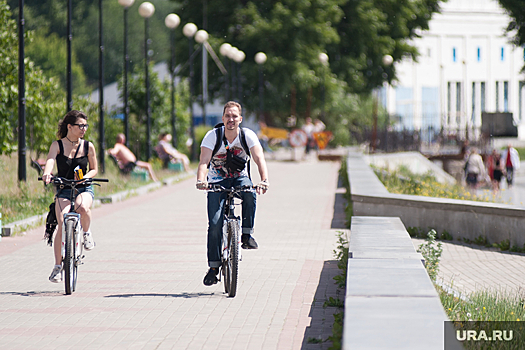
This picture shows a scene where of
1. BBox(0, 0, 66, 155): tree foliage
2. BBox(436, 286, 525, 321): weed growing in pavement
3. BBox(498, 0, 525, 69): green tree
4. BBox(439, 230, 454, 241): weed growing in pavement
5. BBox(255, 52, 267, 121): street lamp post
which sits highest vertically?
BBox(498, 0, 525, 69): green tree

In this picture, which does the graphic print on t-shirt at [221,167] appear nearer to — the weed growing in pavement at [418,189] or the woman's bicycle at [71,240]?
the woman's bicycle at [71,240]

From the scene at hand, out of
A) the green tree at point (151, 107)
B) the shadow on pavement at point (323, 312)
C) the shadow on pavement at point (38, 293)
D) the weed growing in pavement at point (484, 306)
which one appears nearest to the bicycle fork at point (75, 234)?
the shadow on pavement at point (38, 293)

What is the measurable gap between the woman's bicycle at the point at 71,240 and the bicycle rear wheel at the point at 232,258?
1.20 metres

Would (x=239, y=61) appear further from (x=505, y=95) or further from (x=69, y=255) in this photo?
(x=505, y=95)

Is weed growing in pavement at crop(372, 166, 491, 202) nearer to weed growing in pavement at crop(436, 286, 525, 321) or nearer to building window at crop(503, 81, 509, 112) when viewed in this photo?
weed growing in pavement at crop(436, 286, 525, 321)

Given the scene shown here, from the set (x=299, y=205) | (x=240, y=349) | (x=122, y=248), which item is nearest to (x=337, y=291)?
(x=240, y=349)

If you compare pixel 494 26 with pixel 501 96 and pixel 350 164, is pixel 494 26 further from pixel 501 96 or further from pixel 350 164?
pixel 350 164

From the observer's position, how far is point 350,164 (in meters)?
21.3

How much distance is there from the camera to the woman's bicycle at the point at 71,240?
23.5ft

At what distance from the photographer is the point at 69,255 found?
7156mm

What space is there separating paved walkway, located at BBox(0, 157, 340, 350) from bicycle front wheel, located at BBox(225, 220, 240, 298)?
0.14 m

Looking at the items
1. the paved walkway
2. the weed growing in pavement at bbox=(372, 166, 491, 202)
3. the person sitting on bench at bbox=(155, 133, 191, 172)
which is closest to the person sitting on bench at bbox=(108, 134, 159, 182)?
the person sitting on bench at bbox=(155, 133, 191, 172)

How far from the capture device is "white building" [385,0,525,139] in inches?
3194

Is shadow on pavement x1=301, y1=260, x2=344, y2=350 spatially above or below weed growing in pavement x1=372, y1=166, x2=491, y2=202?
below
